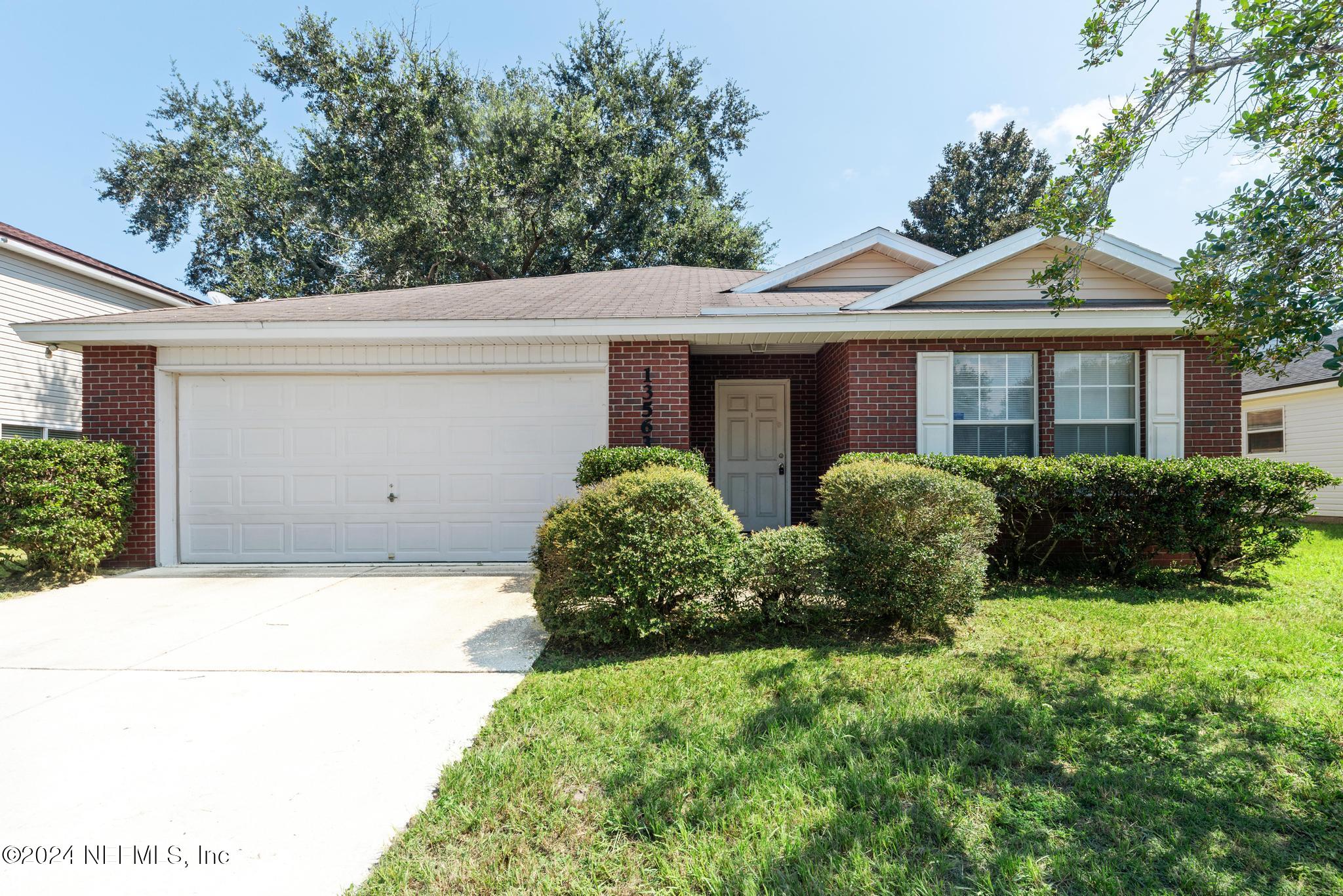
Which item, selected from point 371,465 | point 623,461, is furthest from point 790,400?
point 371,465

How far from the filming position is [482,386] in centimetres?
776

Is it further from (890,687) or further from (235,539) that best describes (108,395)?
(890,687)

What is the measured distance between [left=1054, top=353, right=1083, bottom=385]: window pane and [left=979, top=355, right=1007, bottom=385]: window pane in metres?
0.58

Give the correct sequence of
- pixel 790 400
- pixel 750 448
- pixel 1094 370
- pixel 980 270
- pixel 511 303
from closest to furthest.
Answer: pixel 980 270, pixel 1094 370, pixel 511 303, pixel 790 400, pixel 750 448

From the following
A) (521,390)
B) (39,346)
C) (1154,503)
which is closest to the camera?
(1154,503)

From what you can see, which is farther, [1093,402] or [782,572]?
[1093,402]

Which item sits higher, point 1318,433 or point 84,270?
point 84,270

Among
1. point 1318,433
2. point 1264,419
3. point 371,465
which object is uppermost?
point 1264,419

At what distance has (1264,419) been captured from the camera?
1457cm

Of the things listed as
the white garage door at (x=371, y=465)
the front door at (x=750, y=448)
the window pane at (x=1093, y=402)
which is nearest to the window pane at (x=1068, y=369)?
the window pane at (x=1093, y=402)

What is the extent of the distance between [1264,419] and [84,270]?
2611 centimetres

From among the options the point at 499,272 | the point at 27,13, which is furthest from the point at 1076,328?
the point at 27,13

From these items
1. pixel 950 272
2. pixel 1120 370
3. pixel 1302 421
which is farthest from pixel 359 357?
pixel 1302 421

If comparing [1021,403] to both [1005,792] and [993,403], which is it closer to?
[993,403]
